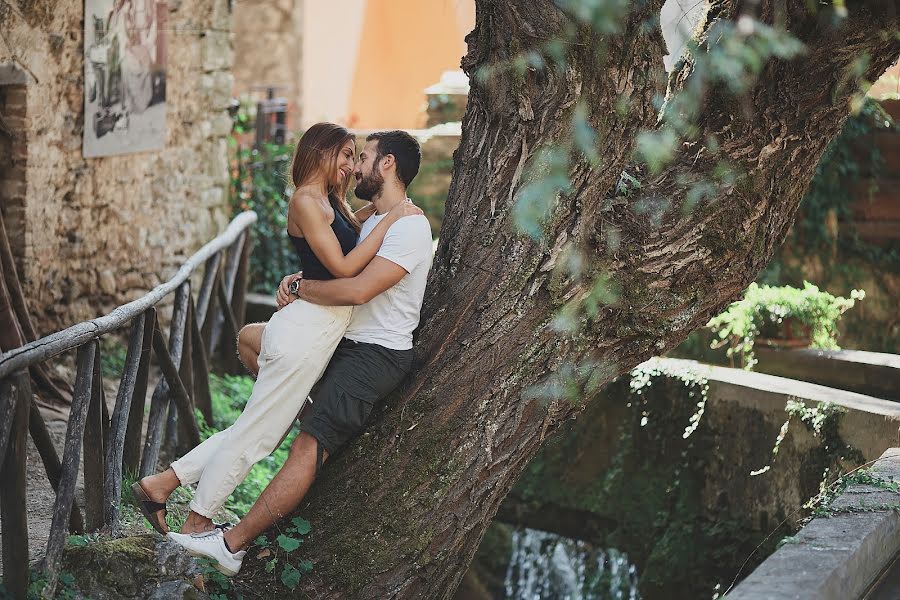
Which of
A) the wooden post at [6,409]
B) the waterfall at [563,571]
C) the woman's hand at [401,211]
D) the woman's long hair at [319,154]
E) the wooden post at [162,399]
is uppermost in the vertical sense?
the woman's long hair at [319,154]

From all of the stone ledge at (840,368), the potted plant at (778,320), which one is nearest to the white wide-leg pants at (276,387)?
the potted plant at (778,320)

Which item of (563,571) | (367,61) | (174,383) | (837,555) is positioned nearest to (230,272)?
(174,383)

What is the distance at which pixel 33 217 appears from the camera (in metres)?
6.40

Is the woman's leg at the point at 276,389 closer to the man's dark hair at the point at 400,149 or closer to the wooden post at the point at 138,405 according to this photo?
the man's dark hair at the point at 400,149

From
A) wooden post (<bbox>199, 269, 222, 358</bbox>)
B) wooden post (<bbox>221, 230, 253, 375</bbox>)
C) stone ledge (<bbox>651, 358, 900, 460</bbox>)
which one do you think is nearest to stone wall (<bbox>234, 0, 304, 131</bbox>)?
wooden post (<bbox>221, 230, 253, 375</bbox>)

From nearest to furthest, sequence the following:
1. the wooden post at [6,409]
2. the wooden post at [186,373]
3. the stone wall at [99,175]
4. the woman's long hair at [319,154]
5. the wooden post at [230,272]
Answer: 1. the wooden post at [6,409]
2. the woman's long hair at [319,154]
3. the wooden post at [186,373]
4. the stone wall at [99,175]
5. the wooden post at [230,272]

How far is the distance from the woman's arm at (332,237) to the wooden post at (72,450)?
3.12ft

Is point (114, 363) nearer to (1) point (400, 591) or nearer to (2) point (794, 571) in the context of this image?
(1) point (400, 591)

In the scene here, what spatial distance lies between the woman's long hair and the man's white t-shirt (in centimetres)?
24

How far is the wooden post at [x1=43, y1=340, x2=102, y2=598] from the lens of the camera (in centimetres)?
377

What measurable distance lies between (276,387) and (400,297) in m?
0.52

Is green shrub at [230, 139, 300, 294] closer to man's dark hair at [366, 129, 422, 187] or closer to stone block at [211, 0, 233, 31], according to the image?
stone block at [211, 0, 233, 31]

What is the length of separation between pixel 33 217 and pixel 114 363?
1100 mm

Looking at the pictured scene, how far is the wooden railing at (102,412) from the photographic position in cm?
358
